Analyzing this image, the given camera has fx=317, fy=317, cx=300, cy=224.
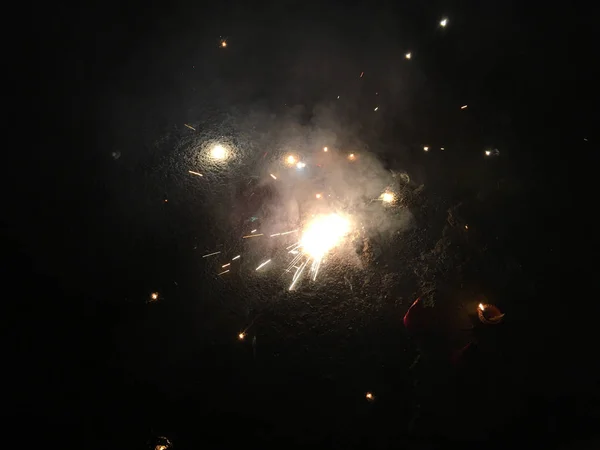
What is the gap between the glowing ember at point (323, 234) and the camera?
4.28m

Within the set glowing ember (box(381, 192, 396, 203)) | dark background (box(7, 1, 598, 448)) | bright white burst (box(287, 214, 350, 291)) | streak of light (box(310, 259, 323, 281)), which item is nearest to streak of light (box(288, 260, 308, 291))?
bright white burst (box(287, 214, 350, 291))

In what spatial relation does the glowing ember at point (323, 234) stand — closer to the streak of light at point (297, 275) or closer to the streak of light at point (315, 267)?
the streak of light at point (315, 267)

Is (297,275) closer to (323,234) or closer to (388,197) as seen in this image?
(323,234)

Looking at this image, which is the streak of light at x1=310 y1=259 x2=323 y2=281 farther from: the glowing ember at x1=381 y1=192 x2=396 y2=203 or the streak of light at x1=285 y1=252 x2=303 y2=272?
the glowing ember at x1=381 y1=192 x2=396 y2=203

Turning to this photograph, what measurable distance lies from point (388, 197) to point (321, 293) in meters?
1.84

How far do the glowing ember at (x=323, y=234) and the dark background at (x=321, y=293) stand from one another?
908 millimetres

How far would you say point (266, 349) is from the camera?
3.59 meters

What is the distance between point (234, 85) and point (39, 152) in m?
3.12

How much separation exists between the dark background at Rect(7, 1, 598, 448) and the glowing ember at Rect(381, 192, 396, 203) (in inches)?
22.2

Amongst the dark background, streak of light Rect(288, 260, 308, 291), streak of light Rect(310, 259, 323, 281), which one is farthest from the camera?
streak of light Rect(310, 259, 323, 281)

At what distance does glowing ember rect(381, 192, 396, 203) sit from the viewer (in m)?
4.73

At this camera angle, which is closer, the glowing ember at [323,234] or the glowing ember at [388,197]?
the glowing ember at [323,234]

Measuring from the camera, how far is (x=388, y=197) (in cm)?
476

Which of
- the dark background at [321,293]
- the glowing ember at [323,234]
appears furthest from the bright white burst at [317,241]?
the dark background at [321,293]
